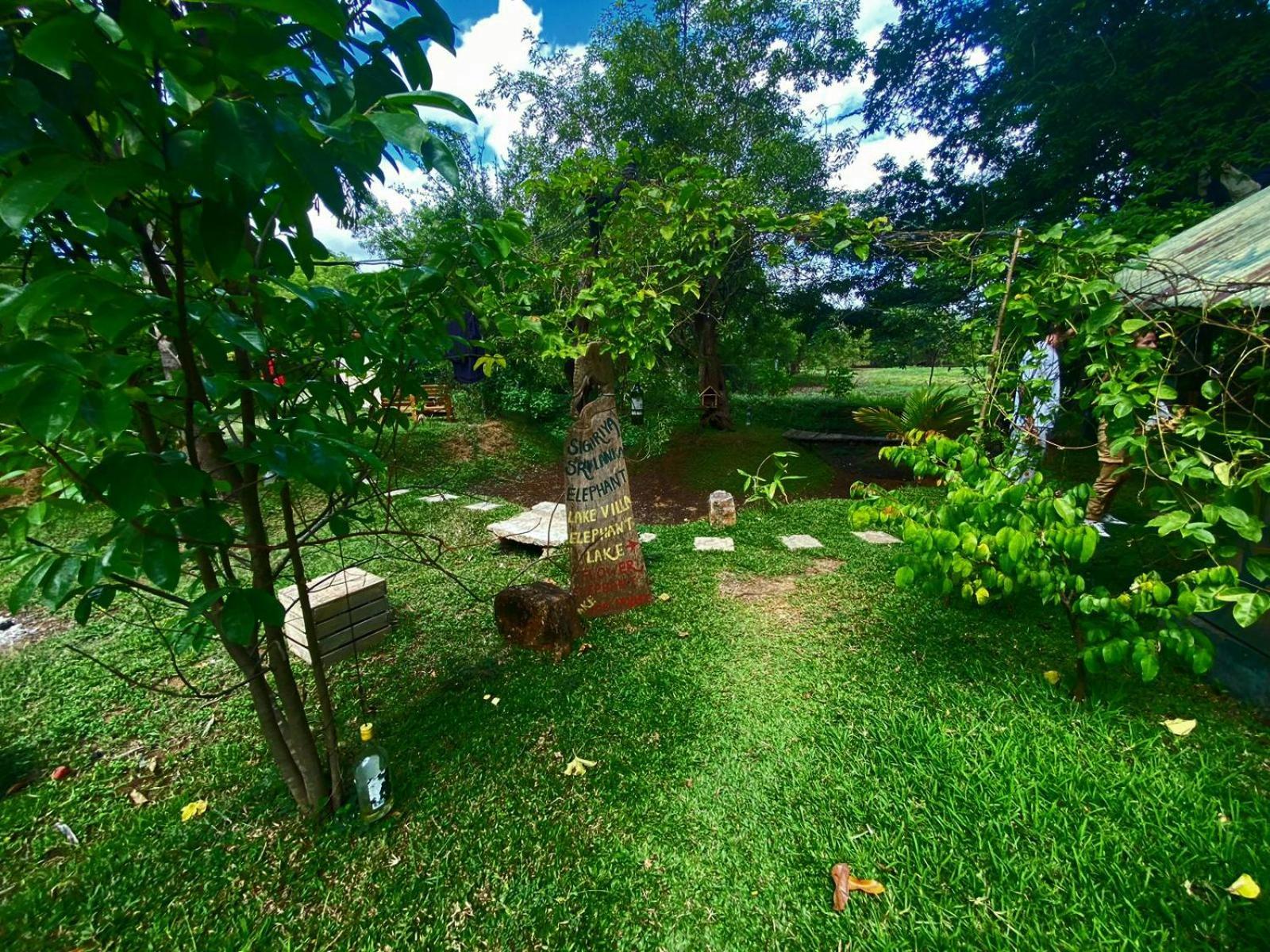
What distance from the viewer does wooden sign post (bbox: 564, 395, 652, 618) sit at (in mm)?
3410

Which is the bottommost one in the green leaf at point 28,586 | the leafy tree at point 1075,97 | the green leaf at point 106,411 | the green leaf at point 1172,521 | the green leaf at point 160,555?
the green leaf at point 1172,521

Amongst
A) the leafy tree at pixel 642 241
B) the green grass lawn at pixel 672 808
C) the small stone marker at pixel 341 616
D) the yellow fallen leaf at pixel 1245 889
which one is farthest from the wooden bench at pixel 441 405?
the yellow fallen leaf at pixel 1245 889

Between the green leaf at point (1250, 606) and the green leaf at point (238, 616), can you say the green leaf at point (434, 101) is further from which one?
the green leaf at point (1250, 606)

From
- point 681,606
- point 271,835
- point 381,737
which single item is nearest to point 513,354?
point 681,606

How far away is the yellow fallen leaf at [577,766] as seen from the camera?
204cm

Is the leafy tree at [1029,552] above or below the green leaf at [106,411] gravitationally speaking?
below

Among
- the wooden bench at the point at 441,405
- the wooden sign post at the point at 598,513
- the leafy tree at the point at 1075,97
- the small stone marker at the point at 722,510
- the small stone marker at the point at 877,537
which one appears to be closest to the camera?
the wooden sign post at the point at 598,513

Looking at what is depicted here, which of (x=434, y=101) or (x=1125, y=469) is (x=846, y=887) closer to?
(x=1125, y=469)

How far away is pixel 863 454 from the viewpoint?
1123 cm

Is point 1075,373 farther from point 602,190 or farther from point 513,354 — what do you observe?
point 513,354

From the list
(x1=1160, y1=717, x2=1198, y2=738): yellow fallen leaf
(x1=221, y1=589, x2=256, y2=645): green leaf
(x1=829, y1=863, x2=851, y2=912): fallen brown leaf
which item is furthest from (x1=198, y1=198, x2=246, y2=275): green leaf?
(x1=1160, y1=717, x2=1198, y2=738): yellow fallen leaf

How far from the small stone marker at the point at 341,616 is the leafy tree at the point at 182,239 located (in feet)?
5.08

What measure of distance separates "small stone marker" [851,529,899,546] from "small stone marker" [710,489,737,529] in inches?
48.2

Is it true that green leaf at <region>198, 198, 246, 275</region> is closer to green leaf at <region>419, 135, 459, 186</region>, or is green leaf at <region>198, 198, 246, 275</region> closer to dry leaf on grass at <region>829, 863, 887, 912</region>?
green leaf at <region>419, 135, 459, 186</region>
